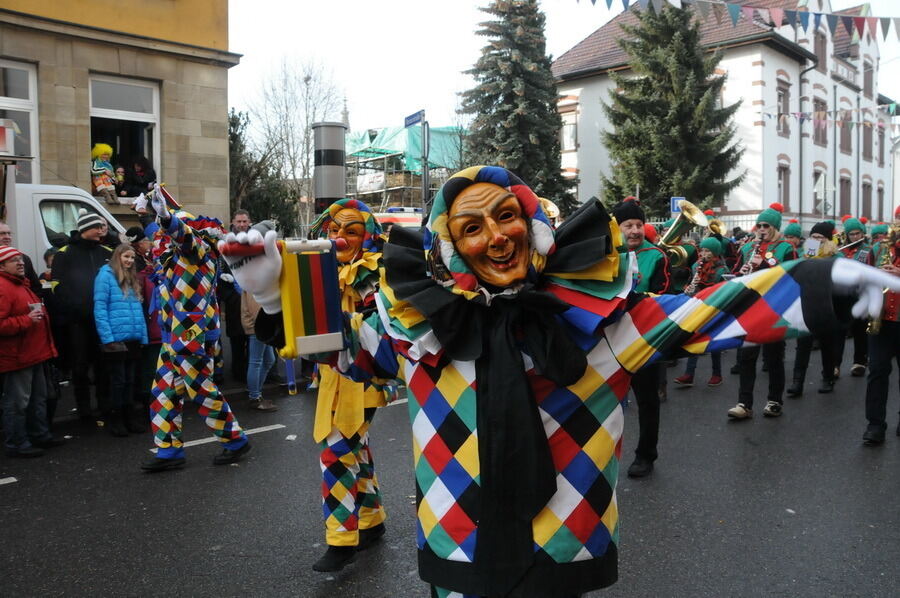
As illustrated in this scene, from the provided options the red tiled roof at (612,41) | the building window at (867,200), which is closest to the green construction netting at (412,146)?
the red tiled roof at (612,41)

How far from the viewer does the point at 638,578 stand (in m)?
3.89

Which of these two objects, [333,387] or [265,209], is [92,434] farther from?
[265,209]

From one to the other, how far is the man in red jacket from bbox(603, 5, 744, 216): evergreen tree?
70.3 feet

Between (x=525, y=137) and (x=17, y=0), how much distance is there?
54.1 feet

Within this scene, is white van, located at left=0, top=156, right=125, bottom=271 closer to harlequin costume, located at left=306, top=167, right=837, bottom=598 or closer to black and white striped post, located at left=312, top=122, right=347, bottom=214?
black and white striped post, located at left=312, top=122, right=347, bottom=214

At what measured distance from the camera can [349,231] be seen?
440 cm

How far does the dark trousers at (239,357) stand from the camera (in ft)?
31.2

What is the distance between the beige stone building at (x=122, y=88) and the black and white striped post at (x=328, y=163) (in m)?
5.17

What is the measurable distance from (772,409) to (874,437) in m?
1.19

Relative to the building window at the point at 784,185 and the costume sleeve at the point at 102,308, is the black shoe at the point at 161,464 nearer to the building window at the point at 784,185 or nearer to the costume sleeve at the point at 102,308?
the costume sleeve at the point at 102,308

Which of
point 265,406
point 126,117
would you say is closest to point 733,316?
point 265,406

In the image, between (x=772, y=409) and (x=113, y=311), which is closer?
(x=113, y=311)

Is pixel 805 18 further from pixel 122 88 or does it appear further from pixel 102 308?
pixel 122 88

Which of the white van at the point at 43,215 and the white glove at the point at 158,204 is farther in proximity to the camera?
the white van at the point at 43,215
